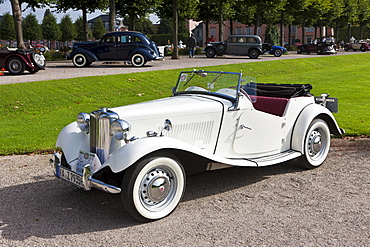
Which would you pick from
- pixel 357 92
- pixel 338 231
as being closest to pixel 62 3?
pixel 357 92

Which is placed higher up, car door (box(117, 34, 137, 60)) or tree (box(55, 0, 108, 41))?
tree (box(55, 0, 108, 41))

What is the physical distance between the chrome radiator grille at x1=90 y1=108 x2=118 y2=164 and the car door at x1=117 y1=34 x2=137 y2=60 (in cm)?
1694

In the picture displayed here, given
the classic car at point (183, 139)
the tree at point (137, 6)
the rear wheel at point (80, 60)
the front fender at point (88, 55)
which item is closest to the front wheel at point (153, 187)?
the classic car at point (183, 139)

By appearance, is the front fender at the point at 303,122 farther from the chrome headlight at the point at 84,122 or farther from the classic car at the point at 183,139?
the chrome headlight at the point at 84,122

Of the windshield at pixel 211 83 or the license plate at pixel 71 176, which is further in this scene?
the windshield at pixel 211 83

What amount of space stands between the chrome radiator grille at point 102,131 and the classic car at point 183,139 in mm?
11

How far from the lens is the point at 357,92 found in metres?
14.2

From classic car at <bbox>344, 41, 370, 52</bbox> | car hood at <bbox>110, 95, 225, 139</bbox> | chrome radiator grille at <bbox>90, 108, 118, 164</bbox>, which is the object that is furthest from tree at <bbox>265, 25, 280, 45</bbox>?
chrome radiator grille at <bbox>90, 108, 118, 164</bbox>

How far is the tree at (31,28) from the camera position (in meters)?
67.2

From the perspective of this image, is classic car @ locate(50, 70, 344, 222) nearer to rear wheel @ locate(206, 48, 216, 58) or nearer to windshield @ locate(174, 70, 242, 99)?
windshield @ locate(174, 70, 242, 99)

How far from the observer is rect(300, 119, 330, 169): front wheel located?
5887 millimetres

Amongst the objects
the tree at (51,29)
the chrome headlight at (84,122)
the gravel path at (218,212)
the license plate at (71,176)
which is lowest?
the gravel path at (218,212)

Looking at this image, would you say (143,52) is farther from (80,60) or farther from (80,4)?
(80,4)

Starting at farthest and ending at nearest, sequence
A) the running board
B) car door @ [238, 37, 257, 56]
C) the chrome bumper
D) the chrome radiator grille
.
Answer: car door @ [238, 37, 257, 56] → the running board → the chrome radiator grille → the chrome bumper
